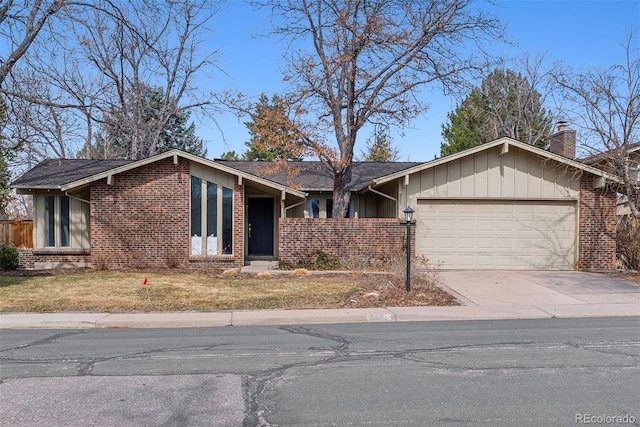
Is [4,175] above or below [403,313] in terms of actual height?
above

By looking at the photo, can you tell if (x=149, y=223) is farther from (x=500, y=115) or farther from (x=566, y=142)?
(x=500, y=115)

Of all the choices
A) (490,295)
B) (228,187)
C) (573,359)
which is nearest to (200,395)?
(573,359)

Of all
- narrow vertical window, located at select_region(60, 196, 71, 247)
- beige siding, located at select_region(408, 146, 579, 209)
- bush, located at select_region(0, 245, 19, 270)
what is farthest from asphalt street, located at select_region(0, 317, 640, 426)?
bush, located at select_region(0, 245, 19, 270)

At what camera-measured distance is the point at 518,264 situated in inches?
676

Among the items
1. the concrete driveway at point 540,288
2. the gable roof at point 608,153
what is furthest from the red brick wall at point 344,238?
the gable roof at point 608,153

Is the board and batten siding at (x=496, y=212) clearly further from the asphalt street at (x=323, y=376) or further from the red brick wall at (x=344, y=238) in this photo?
the asphalt street at (x=323, y=376)

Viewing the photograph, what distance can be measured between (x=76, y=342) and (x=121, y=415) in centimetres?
390

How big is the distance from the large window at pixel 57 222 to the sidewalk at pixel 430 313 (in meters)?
9.12

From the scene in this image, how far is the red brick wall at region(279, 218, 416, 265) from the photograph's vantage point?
57.3 feet

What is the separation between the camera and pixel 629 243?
57.7 ft

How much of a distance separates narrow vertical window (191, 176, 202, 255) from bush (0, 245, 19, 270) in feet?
21.5

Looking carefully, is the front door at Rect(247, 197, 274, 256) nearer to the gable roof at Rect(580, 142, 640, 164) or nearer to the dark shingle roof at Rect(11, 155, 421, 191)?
the dark shingle roof at Rect(11, 155, 421, 191)

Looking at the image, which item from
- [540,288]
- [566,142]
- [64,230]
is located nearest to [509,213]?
[540,288]

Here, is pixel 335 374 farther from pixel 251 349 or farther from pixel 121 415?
pixel 121 415
